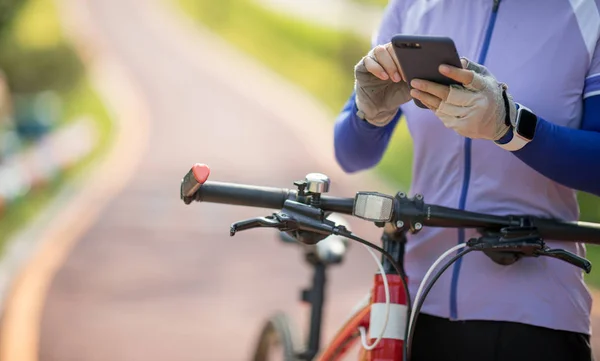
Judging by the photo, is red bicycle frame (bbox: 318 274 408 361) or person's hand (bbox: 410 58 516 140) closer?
person's hand (bbox: 410 58 516 140)

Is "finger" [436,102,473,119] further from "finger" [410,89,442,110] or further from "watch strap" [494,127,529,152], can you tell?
"watch strap" [494,127,529,152]

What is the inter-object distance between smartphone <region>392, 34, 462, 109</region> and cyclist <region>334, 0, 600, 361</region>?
160mm

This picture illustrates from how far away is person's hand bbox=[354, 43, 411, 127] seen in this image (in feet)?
6.61

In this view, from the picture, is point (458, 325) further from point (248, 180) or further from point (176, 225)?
point (248, 180)

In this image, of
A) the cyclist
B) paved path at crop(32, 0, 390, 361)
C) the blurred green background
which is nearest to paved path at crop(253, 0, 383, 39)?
the blurred green background

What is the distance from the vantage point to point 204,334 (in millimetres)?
7250

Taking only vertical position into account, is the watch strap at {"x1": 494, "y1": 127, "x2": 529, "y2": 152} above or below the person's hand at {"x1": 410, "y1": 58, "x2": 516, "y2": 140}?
below

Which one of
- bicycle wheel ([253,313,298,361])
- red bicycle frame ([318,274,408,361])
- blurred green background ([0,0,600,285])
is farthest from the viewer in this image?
blurred green background ([0,0,600,285])

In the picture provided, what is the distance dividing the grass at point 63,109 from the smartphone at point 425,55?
7.83 m

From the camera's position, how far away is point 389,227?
2271mm

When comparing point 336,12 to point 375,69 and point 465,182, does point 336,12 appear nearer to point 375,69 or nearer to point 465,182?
point 465,182

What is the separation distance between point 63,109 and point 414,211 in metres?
18.8

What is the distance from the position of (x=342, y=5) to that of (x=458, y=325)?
24.7 metres

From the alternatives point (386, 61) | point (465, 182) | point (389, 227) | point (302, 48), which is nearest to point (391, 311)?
point (389, 227)
